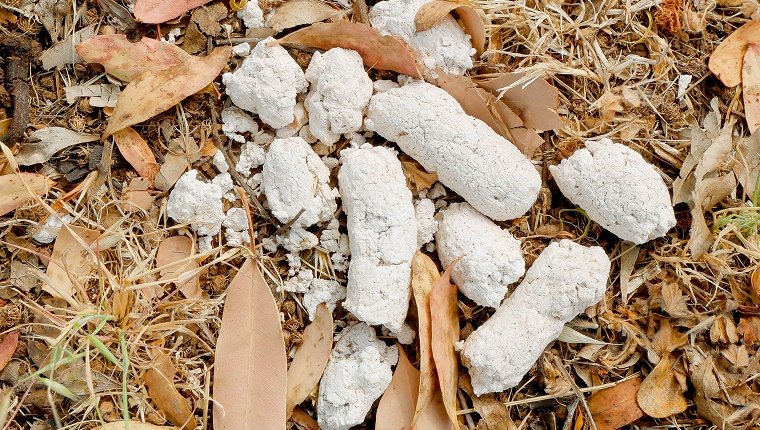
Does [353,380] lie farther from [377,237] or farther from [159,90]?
[159,90]

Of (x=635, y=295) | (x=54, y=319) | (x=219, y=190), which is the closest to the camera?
(x=54, y=319)

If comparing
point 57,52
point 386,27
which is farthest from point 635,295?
point 57,52

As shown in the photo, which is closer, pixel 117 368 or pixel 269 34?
pixel 117 368

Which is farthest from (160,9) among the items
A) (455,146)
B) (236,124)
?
(455,146)

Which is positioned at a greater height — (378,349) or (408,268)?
(408,268)

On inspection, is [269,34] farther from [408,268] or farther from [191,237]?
[408,268]

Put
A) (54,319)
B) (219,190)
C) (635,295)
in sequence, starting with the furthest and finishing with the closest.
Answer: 1. (635,295)
2. (219,190)
3. (54,319)

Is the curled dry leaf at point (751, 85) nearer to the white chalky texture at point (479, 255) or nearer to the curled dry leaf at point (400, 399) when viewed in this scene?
the white chalky texture at point (479, 255)

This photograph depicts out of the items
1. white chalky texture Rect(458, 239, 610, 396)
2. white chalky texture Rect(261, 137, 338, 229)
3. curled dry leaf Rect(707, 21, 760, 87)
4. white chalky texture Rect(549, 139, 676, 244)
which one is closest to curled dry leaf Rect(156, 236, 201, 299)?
white chalky texture Rect(261, 137, 338, 229)

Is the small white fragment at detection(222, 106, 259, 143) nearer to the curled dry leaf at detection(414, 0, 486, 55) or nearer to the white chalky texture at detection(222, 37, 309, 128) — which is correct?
the white chalky texture at detection(222, 37, 309, 128)
